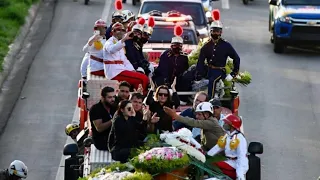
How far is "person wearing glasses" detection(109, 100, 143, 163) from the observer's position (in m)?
13.5

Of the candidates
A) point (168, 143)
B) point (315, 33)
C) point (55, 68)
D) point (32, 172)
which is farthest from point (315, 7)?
point (168, 143)

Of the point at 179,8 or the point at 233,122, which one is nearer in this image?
the point at 233,122

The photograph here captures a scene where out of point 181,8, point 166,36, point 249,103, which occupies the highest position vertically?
point 166,36

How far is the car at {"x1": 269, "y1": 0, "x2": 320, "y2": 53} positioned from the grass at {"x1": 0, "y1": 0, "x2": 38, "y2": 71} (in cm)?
691

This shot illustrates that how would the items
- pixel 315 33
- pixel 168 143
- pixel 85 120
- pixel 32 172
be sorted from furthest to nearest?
pixel 315 33 < pixel 32 172 < pixel 85 120 < pixel 168 143

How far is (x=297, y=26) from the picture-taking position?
27562 millimetres

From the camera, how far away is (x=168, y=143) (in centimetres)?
1316

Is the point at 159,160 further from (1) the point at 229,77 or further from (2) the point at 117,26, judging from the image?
(1) the point at 229,77

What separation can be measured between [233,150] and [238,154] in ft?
0.37

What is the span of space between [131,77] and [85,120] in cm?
111

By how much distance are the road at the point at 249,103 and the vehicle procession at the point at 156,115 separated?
180cm

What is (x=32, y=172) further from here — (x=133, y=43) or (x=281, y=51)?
(x=281, y=51)

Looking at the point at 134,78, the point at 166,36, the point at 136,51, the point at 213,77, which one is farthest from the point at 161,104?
the point at 166,36

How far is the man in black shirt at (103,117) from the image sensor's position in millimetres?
14438
